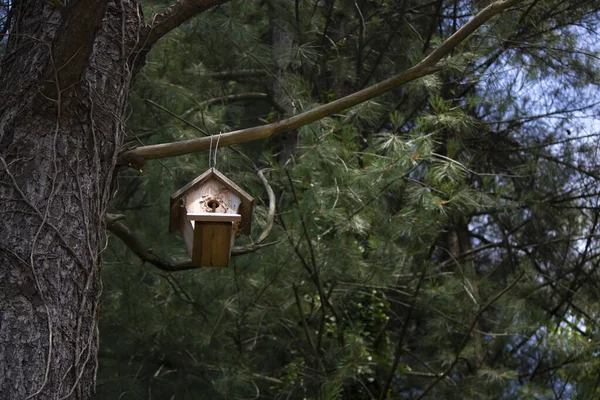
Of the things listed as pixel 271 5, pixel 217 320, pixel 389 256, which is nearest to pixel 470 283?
pixel 389 256

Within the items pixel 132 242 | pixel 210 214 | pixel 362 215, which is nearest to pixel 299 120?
pixel 210 214

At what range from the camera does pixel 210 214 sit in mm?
2836

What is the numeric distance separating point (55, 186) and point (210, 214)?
49cm

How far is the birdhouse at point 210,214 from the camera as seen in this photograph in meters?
2.86

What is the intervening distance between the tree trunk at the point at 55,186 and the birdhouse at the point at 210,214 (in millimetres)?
281

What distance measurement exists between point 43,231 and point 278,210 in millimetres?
2801

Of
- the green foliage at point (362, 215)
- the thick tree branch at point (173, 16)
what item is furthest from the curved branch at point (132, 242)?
the green foliage at point (362, 215)

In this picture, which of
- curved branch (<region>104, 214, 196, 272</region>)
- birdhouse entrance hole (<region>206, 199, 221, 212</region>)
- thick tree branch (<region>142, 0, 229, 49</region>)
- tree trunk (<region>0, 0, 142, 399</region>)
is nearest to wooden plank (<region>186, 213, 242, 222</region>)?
birdhouse entrance hole (<region>206, 199, 221, 212</region>)

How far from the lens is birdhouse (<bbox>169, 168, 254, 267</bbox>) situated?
9.37 feet

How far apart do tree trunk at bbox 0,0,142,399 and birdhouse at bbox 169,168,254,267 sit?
0.92ft

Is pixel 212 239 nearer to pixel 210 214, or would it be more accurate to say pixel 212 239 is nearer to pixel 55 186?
pixel 210 214

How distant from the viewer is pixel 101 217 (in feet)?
9.07

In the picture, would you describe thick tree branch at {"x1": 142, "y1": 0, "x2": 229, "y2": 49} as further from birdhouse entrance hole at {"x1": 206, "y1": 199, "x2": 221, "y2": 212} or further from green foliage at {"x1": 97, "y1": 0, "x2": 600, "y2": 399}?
green foliage at {"x1": 97, "y1": 0, "x2": 600, "y2": 399}

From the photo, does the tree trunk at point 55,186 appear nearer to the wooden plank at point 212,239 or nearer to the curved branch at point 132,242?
the wooden plank at point 212,239
